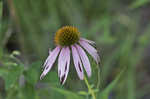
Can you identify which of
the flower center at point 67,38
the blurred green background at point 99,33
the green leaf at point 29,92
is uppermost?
the blurred green background at point 99,33

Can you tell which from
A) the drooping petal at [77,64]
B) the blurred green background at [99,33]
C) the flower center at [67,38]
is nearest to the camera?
the drooping petal at [77,64]

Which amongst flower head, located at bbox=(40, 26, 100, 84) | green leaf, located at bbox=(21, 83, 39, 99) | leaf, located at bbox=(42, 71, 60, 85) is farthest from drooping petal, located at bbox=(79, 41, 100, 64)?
green leaf, located at bbox=(21, 83, 39, 99)

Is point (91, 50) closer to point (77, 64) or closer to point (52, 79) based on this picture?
point (77, 64)

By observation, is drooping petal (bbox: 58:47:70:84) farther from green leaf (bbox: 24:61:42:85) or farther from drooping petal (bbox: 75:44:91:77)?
green leaf (bbox: 24:61:42:85)

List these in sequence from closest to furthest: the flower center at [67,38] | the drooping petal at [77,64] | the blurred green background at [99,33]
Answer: the drooping petal at [77,64]
the flower center at [67,38]
the blurred green background at [99,33]

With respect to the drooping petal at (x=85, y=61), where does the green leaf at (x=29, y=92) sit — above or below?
below

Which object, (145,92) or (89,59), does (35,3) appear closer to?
(145,92)

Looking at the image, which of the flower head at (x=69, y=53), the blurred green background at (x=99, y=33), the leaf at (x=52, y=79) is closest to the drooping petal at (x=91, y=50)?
the flower head at (x=69, y=53)

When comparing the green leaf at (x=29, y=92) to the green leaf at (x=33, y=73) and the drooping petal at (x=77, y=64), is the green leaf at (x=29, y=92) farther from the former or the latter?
the drooping petal at (x=77, y=64)

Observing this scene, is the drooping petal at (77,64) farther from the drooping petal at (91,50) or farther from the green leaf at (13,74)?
the green leaf at (13,74)

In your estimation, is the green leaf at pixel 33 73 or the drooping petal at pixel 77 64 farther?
the green leaf at pixel 33 73
